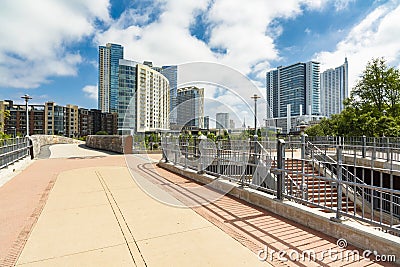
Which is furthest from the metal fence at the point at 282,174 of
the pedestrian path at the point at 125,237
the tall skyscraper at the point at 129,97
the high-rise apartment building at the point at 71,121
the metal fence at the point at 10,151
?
→ the high-rise apartment building at the point at 71,121

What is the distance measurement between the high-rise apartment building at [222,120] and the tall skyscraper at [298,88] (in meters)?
30.1

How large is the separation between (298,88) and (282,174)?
66176 millimetres

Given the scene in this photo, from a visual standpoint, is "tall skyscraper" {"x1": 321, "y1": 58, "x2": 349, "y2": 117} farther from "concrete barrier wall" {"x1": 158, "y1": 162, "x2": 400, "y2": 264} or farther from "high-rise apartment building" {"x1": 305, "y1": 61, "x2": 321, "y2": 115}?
"concrete barrier wall" {"x1": 158, "y1": 162, "x2": 400, "y2": 264}

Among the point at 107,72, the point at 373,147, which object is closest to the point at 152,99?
the point at 373,147

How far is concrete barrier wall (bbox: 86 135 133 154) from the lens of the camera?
15073 mm

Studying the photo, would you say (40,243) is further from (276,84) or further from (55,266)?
(276,84)

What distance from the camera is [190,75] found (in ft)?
21.8

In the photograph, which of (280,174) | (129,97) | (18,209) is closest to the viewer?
(280,174)

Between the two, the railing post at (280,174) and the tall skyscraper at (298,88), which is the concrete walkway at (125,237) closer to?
the railing post at (280,174)

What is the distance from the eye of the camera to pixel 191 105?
769cm

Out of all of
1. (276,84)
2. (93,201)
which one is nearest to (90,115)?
(276,84)

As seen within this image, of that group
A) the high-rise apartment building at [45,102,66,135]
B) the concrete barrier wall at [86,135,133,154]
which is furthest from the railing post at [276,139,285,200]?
the high-rise apartment building at [45,102,66,135]

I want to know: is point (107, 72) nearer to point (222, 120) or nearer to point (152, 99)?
point (152, 99)

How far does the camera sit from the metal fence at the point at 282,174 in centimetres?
318
